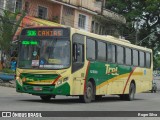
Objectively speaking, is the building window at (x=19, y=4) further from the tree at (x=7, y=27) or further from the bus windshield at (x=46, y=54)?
the bus windshield at (x=46, y=54)

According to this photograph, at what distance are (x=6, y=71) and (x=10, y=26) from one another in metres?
3.32

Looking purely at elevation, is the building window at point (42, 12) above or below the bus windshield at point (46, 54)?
above

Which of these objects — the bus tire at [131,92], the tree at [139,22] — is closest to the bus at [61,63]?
the bus tire at [131,92]

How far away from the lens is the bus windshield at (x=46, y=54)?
18.8 m

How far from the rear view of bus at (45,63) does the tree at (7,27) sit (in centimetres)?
1545

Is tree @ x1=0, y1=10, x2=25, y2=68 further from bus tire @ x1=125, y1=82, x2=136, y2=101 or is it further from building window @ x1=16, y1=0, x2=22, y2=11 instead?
bus tire @ x1=125, y1=82, x2=136, y2=101

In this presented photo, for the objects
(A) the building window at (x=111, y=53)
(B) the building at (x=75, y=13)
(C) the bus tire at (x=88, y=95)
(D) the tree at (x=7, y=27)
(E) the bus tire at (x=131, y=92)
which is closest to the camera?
(C) the bus tire at (x=88, y=95)

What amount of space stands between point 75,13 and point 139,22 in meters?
11.2

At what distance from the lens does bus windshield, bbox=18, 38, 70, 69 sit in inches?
741

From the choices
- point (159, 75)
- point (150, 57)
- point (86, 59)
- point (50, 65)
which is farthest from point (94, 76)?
point (159, 75)

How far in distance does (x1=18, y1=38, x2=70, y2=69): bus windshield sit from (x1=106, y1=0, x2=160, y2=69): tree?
33.7 metres

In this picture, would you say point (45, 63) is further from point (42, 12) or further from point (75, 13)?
point (75, 13)

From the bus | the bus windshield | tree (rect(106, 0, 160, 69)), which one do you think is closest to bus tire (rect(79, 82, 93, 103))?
the bus

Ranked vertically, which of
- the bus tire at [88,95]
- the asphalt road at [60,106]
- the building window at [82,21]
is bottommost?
the asphalt road at [60,106]
